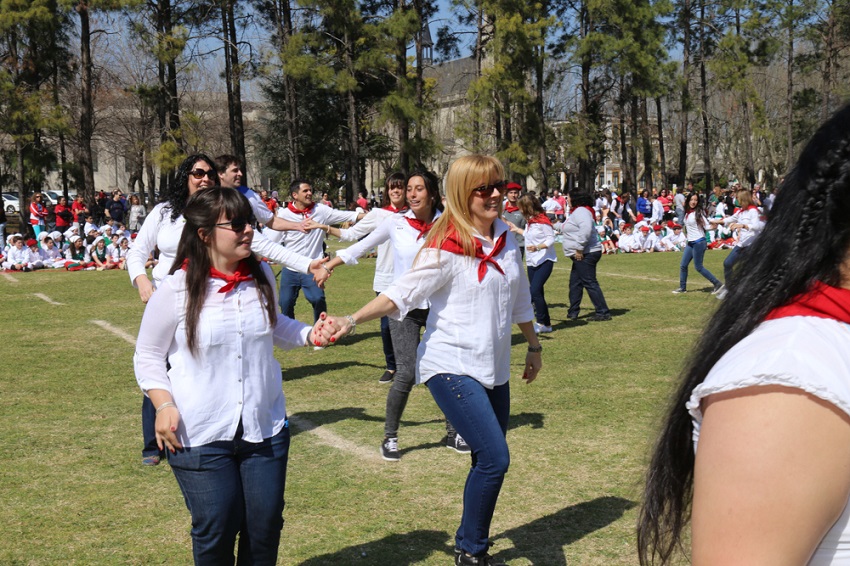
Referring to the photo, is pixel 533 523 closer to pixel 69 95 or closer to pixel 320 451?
pixel 320 451

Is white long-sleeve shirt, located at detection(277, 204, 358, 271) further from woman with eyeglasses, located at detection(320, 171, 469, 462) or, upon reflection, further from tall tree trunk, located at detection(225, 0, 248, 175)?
tall tree trunk, located at detection(225, 0, 248, 175)

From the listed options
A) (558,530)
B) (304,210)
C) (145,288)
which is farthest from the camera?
(304,210)

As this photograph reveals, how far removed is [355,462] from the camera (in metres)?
6.60

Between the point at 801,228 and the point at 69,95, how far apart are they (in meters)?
47.5

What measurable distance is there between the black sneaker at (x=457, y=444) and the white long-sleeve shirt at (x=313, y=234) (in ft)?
15.1

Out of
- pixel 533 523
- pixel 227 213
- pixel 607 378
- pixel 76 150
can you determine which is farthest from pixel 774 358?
pixel 76 150

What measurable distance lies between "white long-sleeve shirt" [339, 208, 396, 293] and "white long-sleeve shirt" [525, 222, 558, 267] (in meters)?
3.82

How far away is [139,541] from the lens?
5160mm

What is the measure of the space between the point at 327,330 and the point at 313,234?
7.52m

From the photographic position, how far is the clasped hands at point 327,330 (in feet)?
13.0

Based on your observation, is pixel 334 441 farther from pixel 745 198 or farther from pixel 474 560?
pixel 745 198

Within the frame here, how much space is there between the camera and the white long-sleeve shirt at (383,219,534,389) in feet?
14.6

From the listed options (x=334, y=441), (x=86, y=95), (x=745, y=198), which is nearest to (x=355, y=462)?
(x=334, y=441)

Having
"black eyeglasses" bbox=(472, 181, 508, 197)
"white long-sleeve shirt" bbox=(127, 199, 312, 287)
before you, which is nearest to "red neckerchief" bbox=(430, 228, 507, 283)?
"black eyeglasses" bbox=(472, 181, 508, 197)
